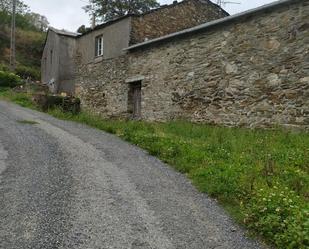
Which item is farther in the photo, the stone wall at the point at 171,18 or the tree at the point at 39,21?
the tree at the point at 39,21

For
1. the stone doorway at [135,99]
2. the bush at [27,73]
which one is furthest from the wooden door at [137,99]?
the bush at [27,73]

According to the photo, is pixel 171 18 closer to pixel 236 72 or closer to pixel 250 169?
pixel 236 72

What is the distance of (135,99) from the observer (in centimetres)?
1822

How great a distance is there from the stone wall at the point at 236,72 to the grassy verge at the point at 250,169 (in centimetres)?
83

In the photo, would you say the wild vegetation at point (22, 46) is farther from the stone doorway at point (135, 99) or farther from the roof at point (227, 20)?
the roof at point (227, 20)

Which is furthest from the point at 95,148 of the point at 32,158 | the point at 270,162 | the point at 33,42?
the point at 33,42

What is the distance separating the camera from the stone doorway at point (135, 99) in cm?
1792

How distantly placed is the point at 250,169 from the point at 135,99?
11.1 m

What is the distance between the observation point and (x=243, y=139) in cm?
1060

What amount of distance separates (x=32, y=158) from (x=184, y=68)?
7713 millimetres

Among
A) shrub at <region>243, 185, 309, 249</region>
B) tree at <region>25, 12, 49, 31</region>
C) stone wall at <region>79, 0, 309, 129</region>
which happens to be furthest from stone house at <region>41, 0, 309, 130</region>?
tree at <region>25, 12, 49, 31</region>

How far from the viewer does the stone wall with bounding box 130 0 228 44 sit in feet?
62.5

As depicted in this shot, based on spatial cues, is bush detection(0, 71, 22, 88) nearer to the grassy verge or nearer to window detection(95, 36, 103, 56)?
window detection(95, 36, 103, 56)

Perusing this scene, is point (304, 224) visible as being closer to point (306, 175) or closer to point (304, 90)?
point (306, 175)
